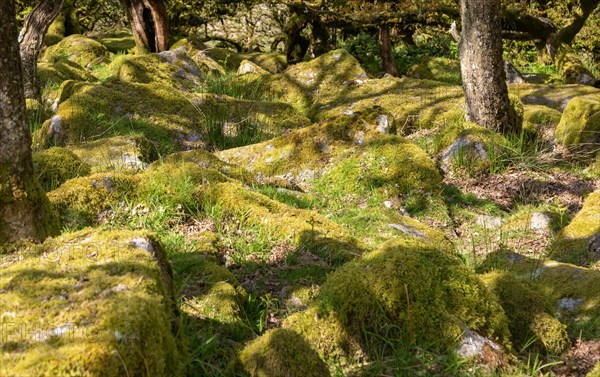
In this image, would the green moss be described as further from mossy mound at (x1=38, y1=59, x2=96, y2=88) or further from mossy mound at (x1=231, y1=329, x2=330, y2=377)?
mossy mound at (x1=38, y1=59, x2=96, y2=88)

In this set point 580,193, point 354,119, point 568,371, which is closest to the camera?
point 568,371

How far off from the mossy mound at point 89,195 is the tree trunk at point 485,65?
4.39 metres

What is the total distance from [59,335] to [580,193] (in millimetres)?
5884

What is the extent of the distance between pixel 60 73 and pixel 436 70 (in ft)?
23.1

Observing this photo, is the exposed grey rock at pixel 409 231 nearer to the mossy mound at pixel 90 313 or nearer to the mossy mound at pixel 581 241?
the mossy mound at pixel 581 241

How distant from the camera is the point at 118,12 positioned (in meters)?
22.3

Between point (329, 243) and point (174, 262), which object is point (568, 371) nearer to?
point (329, 243)

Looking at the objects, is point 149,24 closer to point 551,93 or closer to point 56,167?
point 551,93

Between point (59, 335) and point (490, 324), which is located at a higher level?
point (59, 335)

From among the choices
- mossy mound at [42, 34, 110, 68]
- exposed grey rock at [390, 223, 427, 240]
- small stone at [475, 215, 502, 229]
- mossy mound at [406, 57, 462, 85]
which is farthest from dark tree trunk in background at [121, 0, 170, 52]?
exposed grey rock at [390, 223, 427, 240]

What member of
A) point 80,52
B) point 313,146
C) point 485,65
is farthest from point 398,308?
point 80,52

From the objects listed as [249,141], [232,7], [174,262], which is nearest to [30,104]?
[249,141]

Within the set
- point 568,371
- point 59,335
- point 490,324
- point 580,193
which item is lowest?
point 580,193

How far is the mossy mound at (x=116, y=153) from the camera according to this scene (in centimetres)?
634
